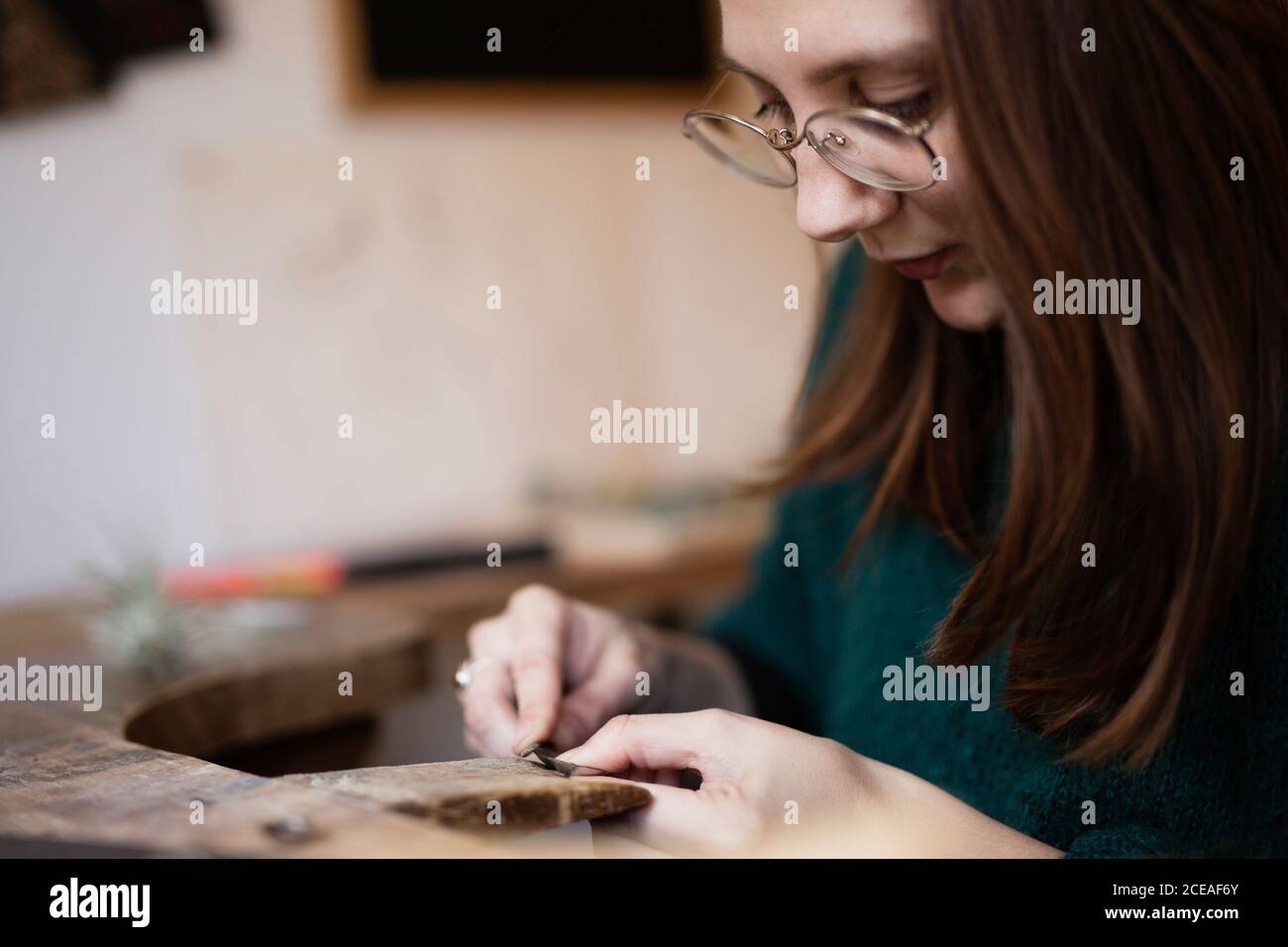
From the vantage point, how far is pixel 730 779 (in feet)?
1.91

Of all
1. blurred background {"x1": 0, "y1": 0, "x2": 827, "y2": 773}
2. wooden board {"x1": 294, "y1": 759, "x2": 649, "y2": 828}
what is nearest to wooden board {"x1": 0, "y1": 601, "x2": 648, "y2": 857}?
wooden board {"x1": 294, "y1": 759, "x2": 649, "y2": 828}

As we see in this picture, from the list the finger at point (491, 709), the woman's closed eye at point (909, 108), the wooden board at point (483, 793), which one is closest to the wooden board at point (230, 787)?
the wooden board at point (483, 793)

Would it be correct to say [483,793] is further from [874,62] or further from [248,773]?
[874,62]

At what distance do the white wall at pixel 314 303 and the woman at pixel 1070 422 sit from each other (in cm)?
101

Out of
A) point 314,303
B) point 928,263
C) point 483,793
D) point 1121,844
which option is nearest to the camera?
point 483,793

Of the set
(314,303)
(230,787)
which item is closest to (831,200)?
(230,787)

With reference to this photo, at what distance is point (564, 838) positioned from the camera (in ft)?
1.85

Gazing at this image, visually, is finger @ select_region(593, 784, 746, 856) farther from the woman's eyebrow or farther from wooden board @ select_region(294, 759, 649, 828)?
the woman's eyebrow

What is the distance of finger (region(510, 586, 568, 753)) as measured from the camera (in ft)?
2.39

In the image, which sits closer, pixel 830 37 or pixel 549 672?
pixel 830 37

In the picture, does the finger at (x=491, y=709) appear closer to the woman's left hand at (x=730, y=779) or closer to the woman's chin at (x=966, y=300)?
the woman's left hand at (x=730, y=779)

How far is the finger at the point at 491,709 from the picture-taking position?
2.48ft

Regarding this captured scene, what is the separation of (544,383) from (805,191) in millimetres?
1591

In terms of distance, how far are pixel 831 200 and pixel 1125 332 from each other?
0.55ft
